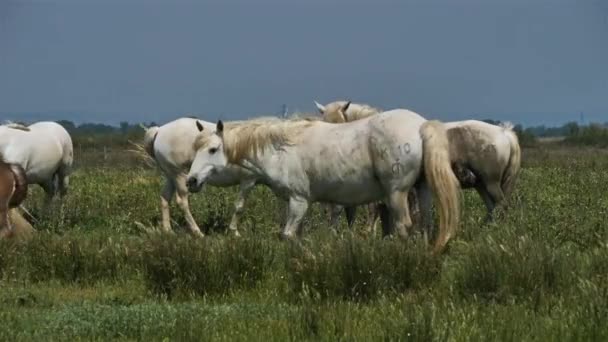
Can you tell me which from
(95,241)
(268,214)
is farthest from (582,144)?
(95,241)

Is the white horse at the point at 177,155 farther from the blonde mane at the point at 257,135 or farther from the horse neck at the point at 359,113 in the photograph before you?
the blonde mane at the point at 257,135

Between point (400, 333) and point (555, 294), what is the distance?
1.94 metres

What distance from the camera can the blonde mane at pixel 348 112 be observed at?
13.5 metres

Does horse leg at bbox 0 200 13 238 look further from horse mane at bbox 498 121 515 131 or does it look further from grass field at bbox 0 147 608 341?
horse mane at bbox 498 121 515 131

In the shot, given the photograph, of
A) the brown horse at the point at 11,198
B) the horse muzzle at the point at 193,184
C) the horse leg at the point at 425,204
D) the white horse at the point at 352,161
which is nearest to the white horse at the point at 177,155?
the horse muzzle at the point at 193,184

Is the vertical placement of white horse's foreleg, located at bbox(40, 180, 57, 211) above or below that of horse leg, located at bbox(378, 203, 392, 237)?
below

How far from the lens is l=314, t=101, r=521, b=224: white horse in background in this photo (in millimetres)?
13492

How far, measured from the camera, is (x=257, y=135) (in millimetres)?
11648

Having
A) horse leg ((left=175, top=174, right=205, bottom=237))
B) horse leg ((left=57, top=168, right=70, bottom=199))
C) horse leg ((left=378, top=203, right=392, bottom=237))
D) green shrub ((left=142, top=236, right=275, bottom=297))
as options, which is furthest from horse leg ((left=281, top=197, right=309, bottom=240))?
horse leg ((left=57, top=168, right=70, bottom=199))

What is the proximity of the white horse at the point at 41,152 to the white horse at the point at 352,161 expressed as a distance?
189 inches

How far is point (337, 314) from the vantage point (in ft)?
24.5

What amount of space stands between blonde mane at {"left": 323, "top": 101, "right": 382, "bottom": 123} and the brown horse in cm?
431

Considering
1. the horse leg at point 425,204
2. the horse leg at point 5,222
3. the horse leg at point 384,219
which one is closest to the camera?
the horse leg at point 425,204

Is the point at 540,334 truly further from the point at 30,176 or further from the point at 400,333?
the point at 30,176
